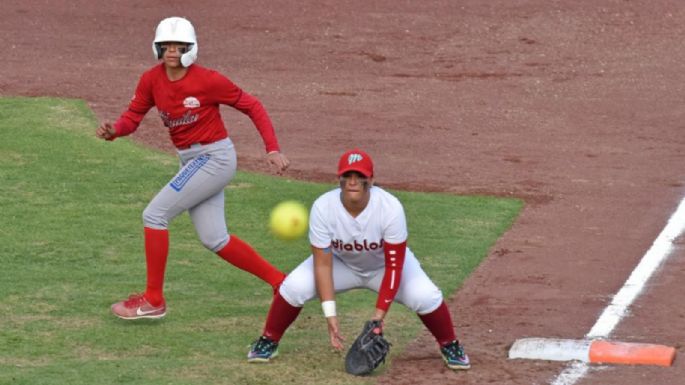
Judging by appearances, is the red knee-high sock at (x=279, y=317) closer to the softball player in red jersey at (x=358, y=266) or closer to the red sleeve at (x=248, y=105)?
the softball player in red jersey at (x=358, y=266)

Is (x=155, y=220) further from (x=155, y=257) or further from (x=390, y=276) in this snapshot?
(x=390, y=276)

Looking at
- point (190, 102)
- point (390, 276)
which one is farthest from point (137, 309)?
point (390, 276)

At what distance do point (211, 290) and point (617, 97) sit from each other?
7970mm

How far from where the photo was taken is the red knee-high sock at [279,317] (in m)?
8.64

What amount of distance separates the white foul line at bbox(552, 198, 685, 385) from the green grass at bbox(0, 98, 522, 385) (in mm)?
1119

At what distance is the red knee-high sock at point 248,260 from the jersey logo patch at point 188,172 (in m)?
0.56

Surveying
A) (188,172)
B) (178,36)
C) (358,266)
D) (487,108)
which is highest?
(178,36)

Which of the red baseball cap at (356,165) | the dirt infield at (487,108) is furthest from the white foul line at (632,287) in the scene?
the red baseball cap at (356,165)

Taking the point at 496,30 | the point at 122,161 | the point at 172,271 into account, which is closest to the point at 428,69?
the point at 496,30

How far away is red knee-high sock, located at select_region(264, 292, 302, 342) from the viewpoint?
28.3 ft

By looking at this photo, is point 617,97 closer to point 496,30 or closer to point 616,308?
point 496,30

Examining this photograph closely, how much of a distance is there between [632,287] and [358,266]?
107 inches

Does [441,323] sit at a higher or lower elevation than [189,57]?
lower

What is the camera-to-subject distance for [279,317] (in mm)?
8672
